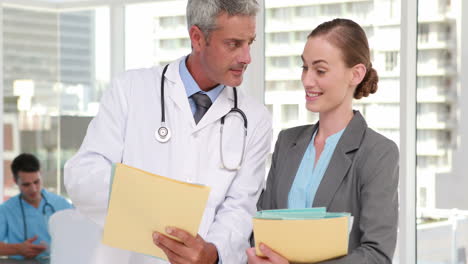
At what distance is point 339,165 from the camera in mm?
1593

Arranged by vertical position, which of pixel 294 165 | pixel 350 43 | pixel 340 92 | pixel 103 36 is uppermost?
pixel 103 36

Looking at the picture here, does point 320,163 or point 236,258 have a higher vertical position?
point 320,163

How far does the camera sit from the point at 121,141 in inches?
77.5

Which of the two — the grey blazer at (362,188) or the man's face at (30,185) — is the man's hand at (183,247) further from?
the man's face at (30,185)

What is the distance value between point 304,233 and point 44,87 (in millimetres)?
4823

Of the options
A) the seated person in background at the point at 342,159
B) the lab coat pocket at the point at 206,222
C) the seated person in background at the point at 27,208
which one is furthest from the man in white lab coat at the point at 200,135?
the seated person in background at the point at 27,208

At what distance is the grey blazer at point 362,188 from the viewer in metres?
1.51

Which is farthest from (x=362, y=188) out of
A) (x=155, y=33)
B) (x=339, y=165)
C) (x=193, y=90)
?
(x=155, y=33)

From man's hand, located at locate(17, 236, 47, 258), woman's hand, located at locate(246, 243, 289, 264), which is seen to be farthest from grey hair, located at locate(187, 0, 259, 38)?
man's hand, located at locate(17, 236, 47, 258)

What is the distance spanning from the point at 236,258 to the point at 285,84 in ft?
6.93

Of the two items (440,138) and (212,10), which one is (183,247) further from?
(440,138)

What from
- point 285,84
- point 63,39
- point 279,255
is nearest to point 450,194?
point 285,84

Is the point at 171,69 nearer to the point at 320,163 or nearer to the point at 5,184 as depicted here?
the point at 320,163

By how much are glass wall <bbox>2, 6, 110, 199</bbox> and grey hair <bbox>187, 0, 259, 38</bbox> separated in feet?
12.1
